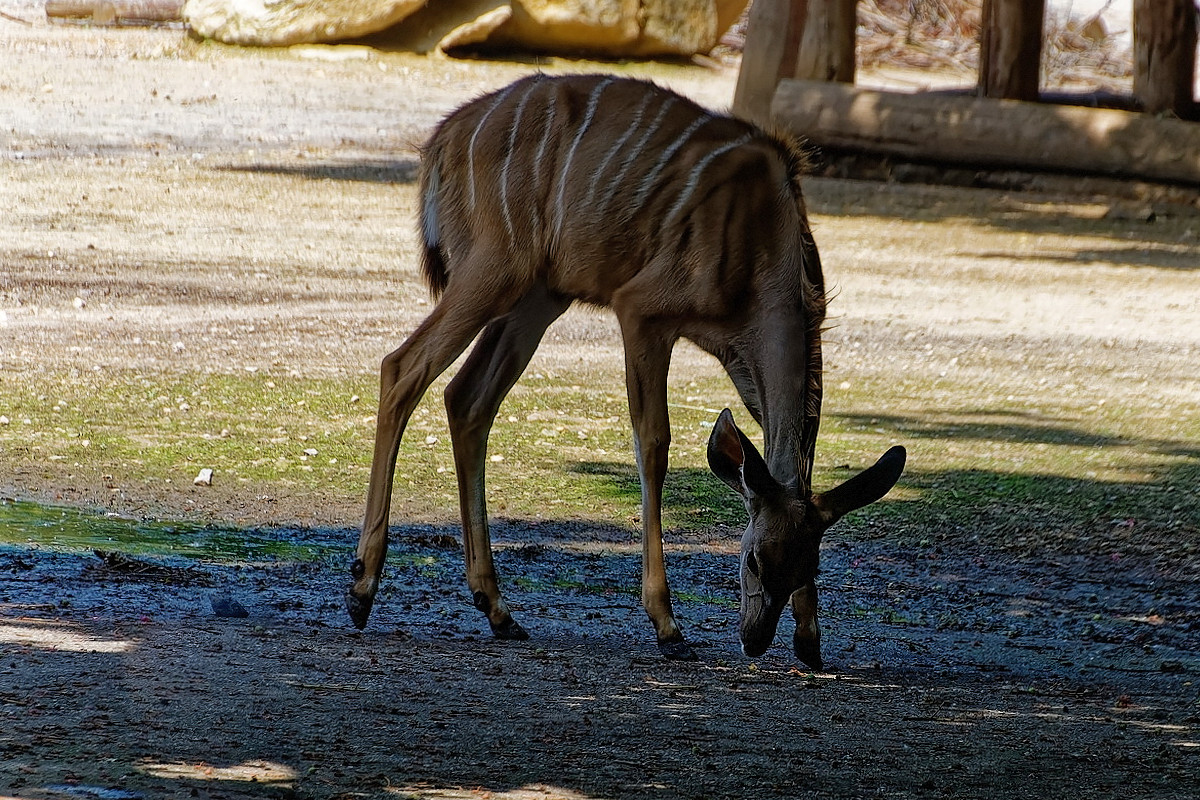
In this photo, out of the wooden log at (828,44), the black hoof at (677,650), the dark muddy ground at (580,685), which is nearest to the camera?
the dark muddy ground at (580,685)

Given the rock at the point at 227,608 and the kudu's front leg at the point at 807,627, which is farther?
the rock at the point at 227,608

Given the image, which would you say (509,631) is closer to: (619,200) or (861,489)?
(861,489)

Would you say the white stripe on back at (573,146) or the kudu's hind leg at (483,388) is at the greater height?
the white stripe on back at (573,146)

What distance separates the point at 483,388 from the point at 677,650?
Result: 1145 mm

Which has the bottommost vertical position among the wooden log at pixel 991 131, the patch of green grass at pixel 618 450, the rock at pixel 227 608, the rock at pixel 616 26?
the patch of green grass at pixel 618 450

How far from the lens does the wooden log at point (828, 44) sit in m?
18.2

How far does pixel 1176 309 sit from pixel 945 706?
8180 mm

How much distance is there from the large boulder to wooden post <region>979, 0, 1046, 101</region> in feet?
23.2

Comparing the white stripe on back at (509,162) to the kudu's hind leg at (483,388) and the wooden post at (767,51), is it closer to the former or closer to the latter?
the kudu's hind leg at (483,388)

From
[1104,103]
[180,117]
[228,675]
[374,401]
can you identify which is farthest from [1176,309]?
[180,117]

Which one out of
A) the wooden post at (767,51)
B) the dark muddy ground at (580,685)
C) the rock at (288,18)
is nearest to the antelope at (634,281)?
the dark muddy ground at (580,685)

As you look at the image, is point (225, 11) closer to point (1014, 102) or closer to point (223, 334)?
point (1014, 102)

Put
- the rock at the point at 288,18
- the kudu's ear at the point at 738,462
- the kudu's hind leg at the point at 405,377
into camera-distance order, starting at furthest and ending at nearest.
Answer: the rock at the point at 288,18 → the kudu's hind leg at the point at 405,377 → the kudu's ear at the point at 738,462

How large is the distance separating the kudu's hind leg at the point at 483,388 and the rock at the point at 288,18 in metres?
17.3
